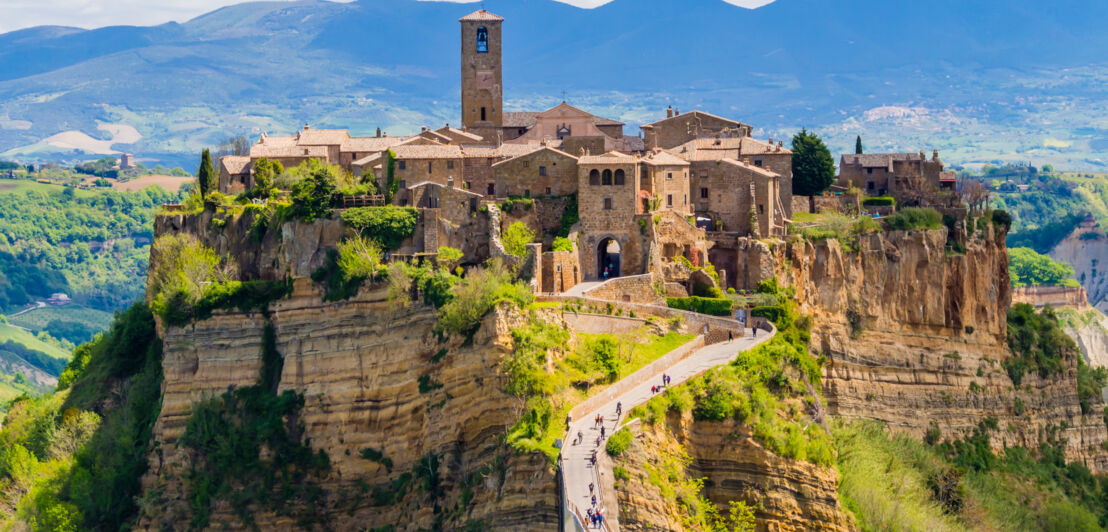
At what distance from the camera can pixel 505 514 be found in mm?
48625

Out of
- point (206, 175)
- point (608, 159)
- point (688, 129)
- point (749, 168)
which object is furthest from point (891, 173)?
point (206, 175)

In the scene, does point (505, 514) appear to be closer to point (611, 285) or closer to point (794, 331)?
point (611, 285)

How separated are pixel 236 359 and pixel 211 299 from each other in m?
3.13

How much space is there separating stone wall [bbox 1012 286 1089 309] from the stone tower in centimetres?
6668

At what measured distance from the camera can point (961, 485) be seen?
6600 centimetres

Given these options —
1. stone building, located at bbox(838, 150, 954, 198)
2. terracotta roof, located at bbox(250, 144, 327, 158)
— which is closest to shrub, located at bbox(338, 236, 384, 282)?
terracotta roof, located at bbox(250, 144, 327, 158)

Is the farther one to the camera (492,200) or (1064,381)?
(1064,381)

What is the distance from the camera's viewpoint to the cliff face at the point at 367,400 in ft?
181

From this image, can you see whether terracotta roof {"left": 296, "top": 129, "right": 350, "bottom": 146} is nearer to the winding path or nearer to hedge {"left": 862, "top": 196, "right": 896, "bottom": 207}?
hedge {"left": 862, "top": 196, "right": 896, "bottom": 207}

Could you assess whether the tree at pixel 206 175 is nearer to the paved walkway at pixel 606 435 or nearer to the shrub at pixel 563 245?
the shrub at pixel 563 245

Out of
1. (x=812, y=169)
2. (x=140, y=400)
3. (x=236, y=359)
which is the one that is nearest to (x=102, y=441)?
(x=140, y=400)

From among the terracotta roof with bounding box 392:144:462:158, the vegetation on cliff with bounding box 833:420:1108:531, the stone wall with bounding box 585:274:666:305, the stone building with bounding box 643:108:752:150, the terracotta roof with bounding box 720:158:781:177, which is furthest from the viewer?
the stone building with bounding box 643:108:752:150

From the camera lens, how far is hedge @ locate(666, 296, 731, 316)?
61688mm

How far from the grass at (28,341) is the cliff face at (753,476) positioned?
432 feet
